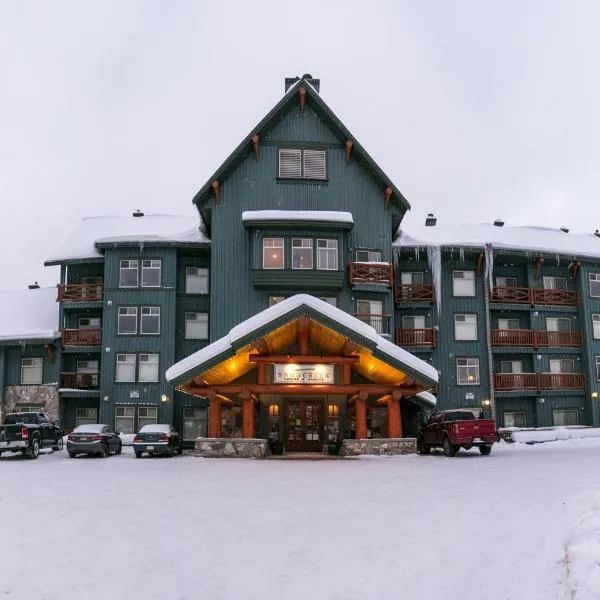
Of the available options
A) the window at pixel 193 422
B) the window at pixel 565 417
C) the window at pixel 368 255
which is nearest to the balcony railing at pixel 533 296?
the window at pixel 565 417

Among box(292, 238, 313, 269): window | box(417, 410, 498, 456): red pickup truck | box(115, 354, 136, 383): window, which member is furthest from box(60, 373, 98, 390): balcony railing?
box(417, 410, 498, 456): red pickup truck

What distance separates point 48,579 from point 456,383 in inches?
1161

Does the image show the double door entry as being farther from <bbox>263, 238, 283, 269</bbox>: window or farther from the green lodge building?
<bbox>263, 238, 283, 269</bbox>: window

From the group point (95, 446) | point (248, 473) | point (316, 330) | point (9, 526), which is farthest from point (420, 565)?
point (95, 446)

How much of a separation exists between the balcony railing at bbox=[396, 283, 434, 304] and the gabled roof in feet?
16.0

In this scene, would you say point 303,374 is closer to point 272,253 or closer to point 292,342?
point 292,342

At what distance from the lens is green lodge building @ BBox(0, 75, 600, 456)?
31.1 meters

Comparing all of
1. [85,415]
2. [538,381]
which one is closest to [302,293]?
[85,415]

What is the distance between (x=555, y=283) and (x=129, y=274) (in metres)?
23.0

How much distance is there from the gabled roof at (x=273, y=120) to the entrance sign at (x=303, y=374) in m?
11.9

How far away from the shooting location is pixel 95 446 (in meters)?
25.8

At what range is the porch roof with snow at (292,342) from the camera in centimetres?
2145

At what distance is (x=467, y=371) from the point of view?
116 ft

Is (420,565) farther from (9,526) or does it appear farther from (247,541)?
(9,526)
